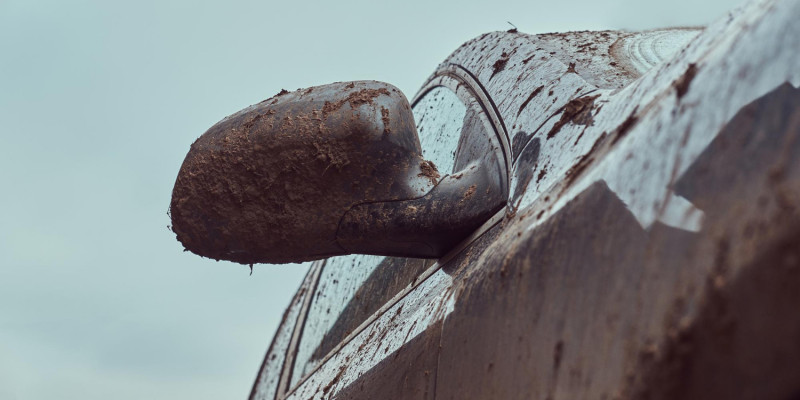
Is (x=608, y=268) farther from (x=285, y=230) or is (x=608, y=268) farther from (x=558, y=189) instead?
(x=285, y=230)

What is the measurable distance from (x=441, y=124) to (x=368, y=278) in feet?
1.27

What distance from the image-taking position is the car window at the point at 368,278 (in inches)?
62.5

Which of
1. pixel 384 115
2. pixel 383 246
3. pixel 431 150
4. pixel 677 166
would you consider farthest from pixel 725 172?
pixel 431 150

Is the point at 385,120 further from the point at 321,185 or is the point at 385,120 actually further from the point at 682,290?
the point at 682,290

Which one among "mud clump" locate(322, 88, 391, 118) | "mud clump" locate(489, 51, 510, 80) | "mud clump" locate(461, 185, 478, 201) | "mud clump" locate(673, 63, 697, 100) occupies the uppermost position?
"mud clump" locate(322, 88, 391, 118)

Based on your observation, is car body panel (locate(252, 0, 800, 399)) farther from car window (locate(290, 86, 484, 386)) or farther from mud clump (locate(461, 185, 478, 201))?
car window (locate(290, 86, 484, 386))

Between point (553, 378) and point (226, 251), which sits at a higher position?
point (226, 251)

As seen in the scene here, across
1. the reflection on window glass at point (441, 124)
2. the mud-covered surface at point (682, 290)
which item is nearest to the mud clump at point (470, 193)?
the reflection on window glass at point (441, 124)

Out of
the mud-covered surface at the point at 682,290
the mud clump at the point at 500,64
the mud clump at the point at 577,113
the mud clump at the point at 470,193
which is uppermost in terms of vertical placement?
the mud clump at the point at 500,64

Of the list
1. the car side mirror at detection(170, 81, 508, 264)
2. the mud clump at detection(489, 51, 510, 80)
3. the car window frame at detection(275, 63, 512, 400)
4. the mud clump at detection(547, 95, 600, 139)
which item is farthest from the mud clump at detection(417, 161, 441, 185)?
the mud clump at detection(547, 95, 600, 139)

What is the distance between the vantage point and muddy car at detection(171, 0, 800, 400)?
1.58ft

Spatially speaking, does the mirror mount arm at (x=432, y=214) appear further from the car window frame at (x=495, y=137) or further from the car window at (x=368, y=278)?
the car window at (x=368, y=278)

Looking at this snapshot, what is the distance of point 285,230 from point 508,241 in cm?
51

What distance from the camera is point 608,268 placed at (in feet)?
1.92
